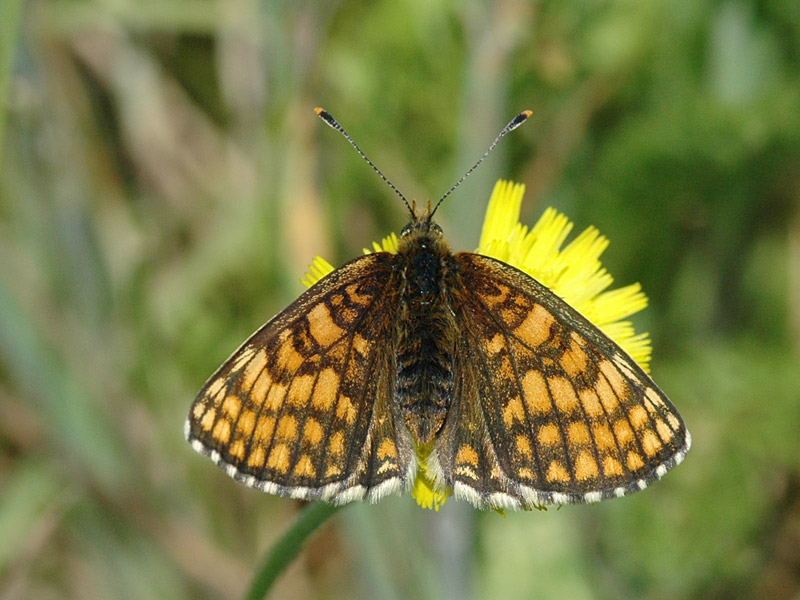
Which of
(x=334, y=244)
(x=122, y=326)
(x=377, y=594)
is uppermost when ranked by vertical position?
(x=334, y=244)

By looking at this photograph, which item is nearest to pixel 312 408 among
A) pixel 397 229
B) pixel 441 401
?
pixel 441 401

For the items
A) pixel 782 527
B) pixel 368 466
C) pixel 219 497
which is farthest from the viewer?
pixel 219 497

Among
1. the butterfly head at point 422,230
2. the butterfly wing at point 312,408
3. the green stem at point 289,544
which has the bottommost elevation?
the green stem at point 289,544

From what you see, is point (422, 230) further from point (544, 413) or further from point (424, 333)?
point (544, 413)

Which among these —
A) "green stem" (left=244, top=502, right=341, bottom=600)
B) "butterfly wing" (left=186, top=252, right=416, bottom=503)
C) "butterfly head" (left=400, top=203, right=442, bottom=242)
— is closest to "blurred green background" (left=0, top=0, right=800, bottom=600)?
"butterfly head" (left=400, top=203, right=442, bottom=242)

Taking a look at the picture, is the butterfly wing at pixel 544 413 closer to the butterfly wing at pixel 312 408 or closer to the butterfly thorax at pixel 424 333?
the butterfly thorax at pixel 424 333

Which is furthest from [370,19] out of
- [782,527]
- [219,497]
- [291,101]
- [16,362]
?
[782,527]

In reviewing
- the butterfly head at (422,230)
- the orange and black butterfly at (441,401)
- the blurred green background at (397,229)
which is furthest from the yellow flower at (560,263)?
the blurred green background at (397,229)

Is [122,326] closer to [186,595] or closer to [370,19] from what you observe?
[186,595]
